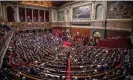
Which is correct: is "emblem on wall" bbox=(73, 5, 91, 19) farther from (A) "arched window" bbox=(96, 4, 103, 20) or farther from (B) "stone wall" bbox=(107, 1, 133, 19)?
(B) "stone wall" bbox=(107, 1, 133, 19)

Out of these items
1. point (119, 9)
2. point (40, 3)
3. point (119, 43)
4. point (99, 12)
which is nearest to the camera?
point (119, 43)

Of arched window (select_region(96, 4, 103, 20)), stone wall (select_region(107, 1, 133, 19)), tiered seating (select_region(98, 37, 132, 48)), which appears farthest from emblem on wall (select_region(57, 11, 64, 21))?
tiered seating (select_region(98, 37, 132, 48))

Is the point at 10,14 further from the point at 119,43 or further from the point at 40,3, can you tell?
the point at 119,43

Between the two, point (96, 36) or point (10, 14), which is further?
point (10, 14)

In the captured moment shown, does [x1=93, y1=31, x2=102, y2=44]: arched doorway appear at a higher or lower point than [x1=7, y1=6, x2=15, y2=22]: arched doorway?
lower

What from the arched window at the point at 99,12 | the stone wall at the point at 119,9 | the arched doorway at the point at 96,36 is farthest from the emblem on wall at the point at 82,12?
the stone wall at the point at 119,9

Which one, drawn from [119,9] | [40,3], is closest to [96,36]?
[119,9]

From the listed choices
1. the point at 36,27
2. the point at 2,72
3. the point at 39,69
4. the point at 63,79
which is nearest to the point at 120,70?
the point at 63,79

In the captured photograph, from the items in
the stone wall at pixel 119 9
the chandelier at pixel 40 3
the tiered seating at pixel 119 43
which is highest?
the chandelier at pixel 40 3

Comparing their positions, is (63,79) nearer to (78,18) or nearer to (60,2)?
(78,18)

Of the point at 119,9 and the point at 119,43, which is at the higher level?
the point at 119,9

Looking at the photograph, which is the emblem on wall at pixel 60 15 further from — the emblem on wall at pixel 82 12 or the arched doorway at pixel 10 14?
the arched doorway at pixel 10 14

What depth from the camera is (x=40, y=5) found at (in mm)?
23938

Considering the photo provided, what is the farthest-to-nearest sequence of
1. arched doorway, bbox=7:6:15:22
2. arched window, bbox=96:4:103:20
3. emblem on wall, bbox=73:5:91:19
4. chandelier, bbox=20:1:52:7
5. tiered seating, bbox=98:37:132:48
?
chandelier, bbox=20:1:52:7
arched doorway, bbox=7:6:15:22
emblem on wall, bbox=73:5:91:19
arched window, bbox=96:4:103:20
tiered seating, bbox=98:37:132:48
